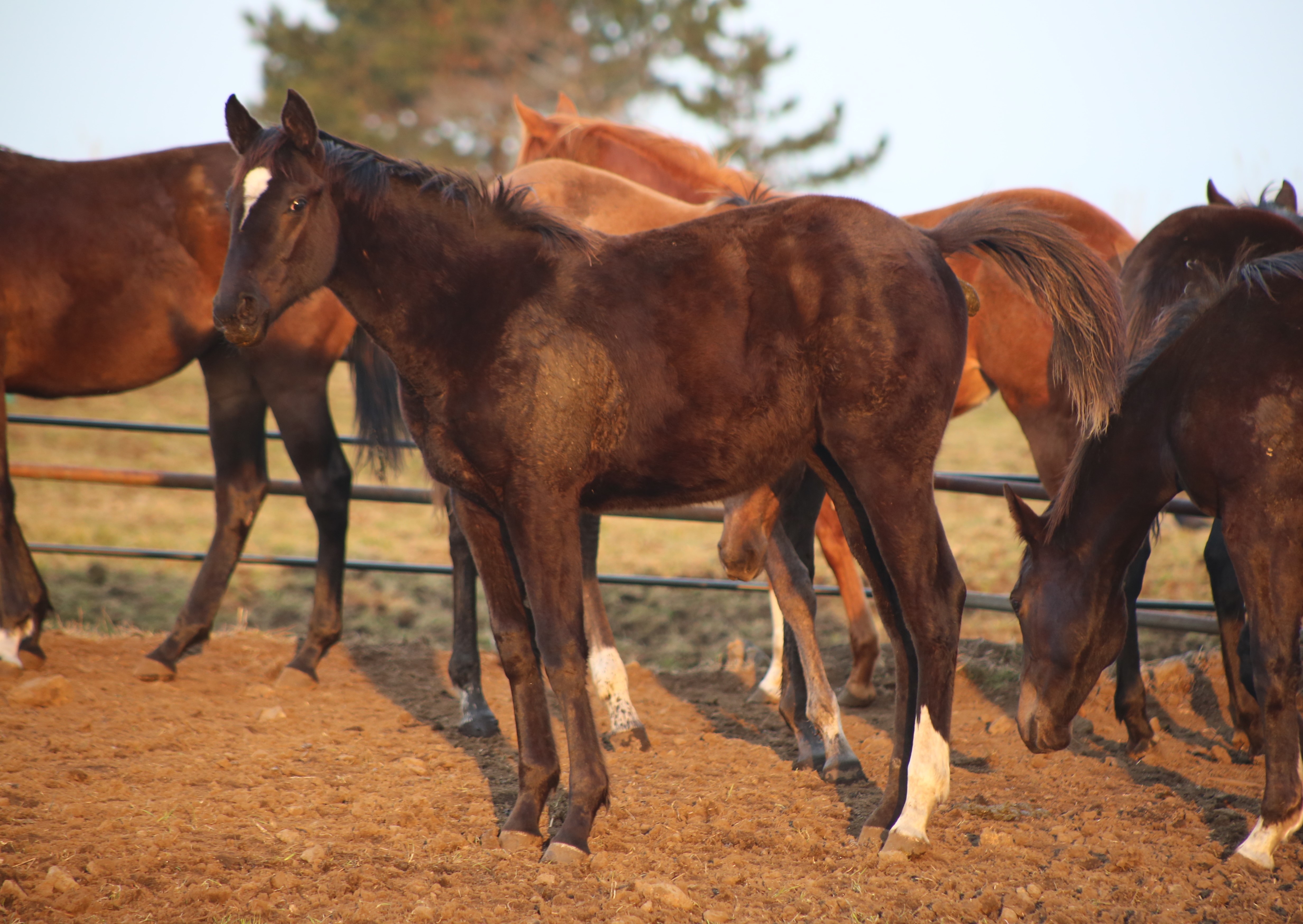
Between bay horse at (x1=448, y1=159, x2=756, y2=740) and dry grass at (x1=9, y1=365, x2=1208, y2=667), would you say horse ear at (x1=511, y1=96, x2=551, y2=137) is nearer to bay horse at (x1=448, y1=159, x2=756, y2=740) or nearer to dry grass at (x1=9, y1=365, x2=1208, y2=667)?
bay horse at (x1=448, y1=159, x2=756, y2=740)

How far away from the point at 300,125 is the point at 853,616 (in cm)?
329

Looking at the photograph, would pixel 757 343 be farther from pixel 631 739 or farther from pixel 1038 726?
pixel 631 739

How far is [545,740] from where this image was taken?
318 cm

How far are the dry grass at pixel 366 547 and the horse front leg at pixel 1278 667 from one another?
3463 mm

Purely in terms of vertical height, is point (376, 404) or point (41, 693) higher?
point (376, 404)

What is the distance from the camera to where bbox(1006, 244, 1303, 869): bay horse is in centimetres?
296

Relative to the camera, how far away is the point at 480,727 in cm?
427

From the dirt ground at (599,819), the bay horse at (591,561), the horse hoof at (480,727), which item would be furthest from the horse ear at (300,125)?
the horse hoof at (480,727)

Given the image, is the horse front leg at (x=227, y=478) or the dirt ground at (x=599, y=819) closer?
the dirt ground at (x=599, y=819)

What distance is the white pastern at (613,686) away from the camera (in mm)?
4152

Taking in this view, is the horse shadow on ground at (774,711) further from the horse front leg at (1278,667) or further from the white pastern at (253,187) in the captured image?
the white pastern at (253,187)

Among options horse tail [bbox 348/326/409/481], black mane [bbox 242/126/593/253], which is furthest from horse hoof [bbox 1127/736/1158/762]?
horse tail [bbox 348/326/409/481]

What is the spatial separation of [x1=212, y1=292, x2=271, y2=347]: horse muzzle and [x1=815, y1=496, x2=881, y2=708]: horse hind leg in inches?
102

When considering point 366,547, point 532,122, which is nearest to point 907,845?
point 532,122
